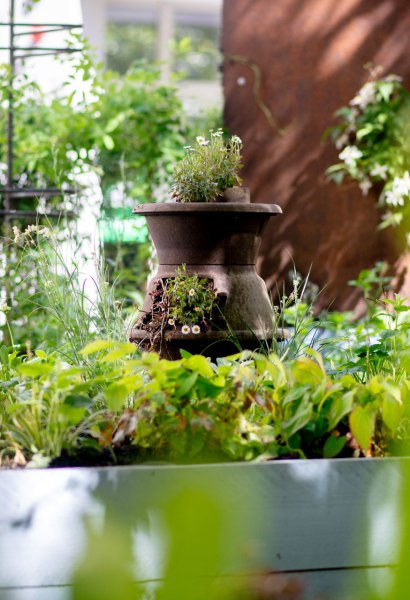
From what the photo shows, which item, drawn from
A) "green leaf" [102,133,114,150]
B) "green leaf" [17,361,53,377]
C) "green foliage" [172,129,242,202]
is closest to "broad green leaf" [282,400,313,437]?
"green leaf" [17,361,53,377]

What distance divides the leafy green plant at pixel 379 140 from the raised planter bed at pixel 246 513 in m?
3.88

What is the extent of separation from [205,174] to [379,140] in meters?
2.98

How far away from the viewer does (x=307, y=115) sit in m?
5.50

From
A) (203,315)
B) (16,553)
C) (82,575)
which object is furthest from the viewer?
(203,315)

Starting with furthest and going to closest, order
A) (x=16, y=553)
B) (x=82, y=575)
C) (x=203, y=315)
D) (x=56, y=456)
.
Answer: (x=203, y=315)
(x=56, y=456)
(x=16, y=553)
(x=82, y=575)

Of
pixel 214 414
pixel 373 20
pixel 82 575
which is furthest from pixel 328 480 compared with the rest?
pixel 373 20

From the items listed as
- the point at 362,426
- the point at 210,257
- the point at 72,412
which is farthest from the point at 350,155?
the point at 72,412

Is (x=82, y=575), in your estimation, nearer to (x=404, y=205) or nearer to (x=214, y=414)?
(x=214, y=414)

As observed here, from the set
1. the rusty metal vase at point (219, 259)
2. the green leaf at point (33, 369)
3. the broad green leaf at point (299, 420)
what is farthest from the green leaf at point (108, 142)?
the broad green leaf at point (299, 420)

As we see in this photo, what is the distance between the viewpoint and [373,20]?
540cm

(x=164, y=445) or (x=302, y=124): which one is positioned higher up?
(x=302, y=124)

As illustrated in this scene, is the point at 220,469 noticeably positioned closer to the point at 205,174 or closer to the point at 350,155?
the point at 205,174

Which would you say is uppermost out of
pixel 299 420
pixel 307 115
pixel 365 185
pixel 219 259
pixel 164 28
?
pixel 164 28

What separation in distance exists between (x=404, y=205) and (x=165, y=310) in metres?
3.11
